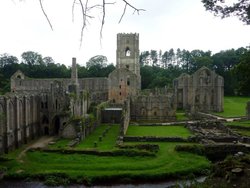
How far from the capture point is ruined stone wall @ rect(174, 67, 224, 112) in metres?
65.1

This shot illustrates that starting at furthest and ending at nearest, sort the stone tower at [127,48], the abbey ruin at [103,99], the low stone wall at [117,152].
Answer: the stone tower at [127,48], the abbey ruin at [103,99], the low stone wall at [117,152]

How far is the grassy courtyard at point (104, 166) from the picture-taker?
85.1 ft

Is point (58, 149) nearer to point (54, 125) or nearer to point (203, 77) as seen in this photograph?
point (54, 125)

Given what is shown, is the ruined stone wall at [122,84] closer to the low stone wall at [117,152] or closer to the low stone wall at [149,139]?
the low stone wall at [149,139]

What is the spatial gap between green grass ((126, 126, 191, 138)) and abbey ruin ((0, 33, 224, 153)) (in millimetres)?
1597

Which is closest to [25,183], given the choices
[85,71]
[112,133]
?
[112,133]

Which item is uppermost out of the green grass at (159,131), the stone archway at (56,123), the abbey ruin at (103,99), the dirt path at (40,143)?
the abbey ruin at (103,99)

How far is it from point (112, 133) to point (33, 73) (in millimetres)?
67001

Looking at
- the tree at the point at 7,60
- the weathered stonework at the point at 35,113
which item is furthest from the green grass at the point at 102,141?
the tree at the point at 7,60

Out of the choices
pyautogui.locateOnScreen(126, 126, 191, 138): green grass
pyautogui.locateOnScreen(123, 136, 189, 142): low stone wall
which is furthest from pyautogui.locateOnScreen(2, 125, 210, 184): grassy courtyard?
pyautogui.locateOnScreen(126, 126, 191, 138): green grass

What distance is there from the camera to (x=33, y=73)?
10269cm

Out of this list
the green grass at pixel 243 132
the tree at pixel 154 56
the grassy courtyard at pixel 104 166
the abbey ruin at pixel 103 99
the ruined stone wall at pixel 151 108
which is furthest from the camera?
the tree at pixel 154 56

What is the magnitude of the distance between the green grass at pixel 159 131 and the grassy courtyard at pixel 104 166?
282 inches

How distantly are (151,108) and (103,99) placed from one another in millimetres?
15143
